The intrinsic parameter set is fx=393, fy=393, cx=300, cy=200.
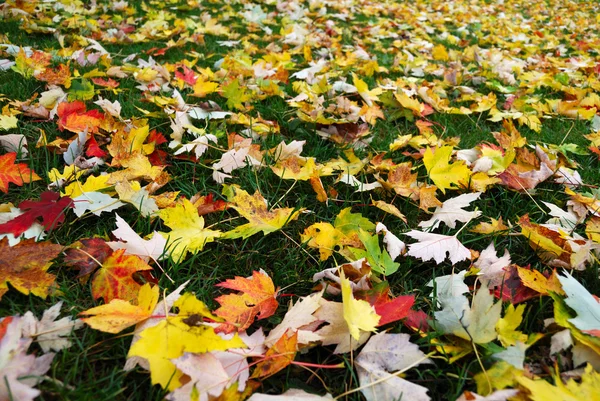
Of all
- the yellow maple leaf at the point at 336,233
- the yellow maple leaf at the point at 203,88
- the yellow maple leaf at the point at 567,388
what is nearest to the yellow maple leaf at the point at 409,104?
the yellow maple leaf at the point at 203,88

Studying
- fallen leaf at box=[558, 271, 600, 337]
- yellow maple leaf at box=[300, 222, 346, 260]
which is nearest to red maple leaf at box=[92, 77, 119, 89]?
yellow maple leaf at box=[300, 222, 346, 260]

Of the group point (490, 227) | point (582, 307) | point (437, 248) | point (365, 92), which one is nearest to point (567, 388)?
point (582, 307)

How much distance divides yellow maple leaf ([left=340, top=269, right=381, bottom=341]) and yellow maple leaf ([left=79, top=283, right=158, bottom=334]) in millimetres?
406

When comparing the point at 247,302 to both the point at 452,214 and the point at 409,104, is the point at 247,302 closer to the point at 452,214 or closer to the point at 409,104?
the point at 452,214

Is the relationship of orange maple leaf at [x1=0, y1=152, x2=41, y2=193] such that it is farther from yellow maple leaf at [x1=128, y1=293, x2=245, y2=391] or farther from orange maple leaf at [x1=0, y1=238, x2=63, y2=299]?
yellow maple leaf at [x1=128, y1=293, x2=245, y2=391]

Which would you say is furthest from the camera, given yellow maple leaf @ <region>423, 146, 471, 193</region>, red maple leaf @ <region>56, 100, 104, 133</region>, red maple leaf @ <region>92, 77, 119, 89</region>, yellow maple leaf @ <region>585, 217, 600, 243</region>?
red maple leaf @ <region>92, 77, 119, 89</region>

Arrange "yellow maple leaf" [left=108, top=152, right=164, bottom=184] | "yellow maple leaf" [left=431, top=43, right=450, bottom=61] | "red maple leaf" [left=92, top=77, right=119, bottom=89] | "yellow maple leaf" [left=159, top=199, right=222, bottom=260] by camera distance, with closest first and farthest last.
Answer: "yellow maple leaf" [left=159, top=199, right=222, bottom=260]
"yellow maple leaf" [left=108, top=152, right=164, bottom=184]
"red maple leaf" [left=92, top=77, right=119, bottom=89]
"yellow maple leaf" [left=431, top=43, right=450, bottom=61]

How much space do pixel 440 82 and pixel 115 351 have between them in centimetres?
245

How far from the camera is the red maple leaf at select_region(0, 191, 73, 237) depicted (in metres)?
1.05

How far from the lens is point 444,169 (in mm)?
1445

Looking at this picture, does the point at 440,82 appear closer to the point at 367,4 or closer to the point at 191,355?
the point at 191,355

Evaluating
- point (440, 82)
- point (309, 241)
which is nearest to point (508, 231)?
point (309, 241)

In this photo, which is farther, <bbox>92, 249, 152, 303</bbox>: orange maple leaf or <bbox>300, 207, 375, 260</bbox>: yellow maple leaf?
<bbox>300, 207, 375, 260</bbox>: yellow maple leaf

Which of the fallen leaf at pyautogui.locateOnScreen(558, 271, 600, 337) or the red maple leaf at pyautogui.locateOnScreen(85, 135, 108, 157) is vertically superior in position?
the red maple leaf at pyautogui.locateOnScreen(85, 135, 108, 157)
